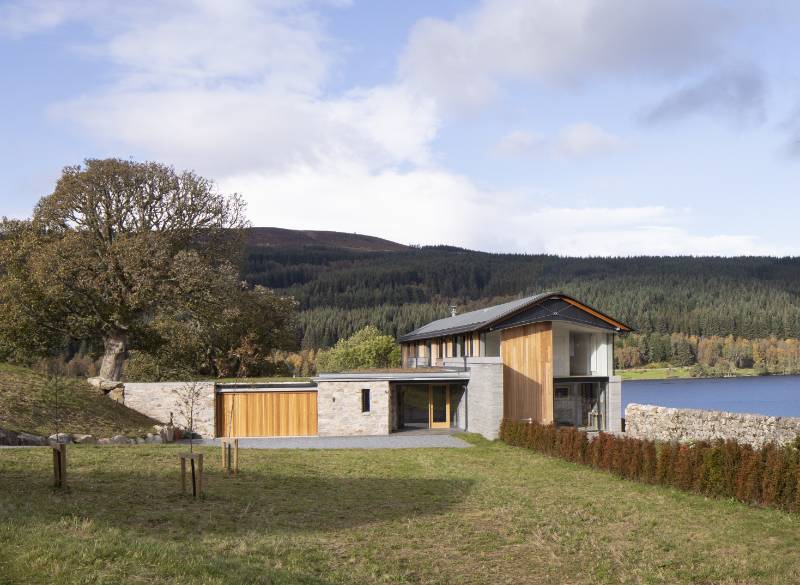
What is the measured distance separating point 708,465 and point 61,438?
720 inches

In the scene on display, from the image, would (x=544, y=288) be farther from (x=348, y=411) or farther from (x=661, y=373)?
(x=348, y=411)

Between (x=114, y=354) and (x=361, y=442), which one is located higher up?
(x=114, y=354)

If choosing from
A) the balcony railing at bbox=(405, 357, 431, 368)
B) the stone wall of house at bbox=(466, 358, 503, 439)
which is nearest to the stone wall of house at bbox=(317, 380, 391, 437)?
the stone wall of house at bbox=(466, 358, 503, 439)

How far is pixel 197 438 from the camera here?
29.4 m

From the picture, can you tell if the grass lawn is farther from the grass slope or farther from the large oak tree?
the large oak tree

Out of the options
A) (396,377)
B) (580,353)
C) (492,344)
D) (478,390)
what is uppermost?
(492,344)

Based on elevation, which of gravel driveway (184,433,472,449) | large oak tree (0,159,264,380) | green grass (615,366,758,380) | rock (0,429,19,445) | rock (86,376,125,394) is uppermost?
large oak tree (0,159,264,380)

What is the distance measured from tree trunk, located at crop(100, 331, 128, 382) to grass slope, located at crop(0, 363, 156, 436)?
385cm

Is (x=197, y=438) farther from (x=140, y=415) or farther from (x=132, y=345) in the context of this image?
(x=132, y=345)

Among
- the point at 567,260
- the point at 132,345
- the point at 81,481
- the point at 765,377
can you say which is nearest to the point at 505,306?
the point at 132,345

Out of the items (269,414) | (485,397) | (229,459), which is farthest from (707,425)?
(269,414)

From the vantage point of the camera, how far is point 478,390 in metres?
28.9

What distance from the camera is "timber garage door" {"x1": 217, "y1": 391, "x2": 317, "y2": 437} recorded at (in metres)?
30.1

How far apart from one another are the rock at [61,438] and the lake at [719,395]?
1720 inches
